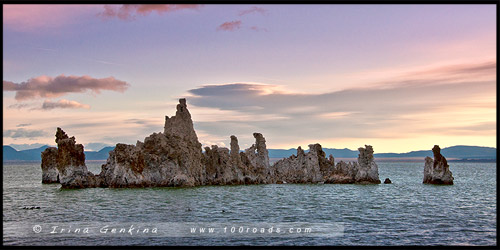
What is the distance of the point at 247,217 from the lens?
164ft

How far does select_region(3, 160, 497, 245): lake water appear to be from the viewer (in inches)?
1448

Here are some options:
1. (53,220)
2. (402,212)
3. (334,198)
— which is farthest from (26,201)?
(402,212)

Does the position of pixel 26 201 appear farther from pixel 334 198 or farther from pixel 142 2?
pixel 142 2

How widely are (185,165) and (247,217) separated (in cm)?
4015

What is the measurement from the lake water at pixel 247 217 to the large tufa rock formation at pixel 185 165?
7.19 metres

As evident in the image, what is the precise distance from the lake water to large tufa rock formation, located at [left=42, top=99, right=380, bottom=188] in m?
7.19

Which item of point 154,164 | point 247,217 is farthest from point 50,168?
point 247,217

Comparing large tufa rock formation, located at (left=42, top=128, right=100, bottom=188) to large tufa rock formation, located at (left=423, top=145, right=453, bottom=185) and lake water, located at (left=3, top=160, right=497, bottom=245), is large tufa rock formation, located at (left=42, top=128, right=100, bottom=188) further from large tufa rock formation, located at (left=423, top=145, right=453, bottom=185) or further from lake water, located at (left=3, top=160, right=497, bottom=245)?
large tufa rock formation, located at (left=423, top=145, right=453, bottom=185)

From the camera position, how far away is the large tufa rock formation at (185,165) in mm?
85188

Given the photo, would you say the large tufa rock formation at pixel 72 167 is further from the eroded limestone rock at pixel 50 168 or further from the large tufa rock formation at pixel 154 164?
the eroded limestone rock at pixel 50 168

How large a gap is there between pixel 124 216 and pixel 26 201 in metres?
25.3

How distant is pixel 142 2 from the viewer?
19.6 metres

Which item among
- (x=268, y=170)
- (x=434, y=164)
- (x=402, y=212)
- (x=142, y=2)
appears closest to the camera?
(x=142, y=2)

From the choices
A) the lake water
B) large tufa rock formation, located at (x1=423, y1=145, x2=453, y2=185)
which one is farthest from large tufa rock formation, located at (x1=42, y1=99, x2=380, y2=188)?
large tufa rock formation, located at (x1=423, y1=145, x2=453, y2=185)
